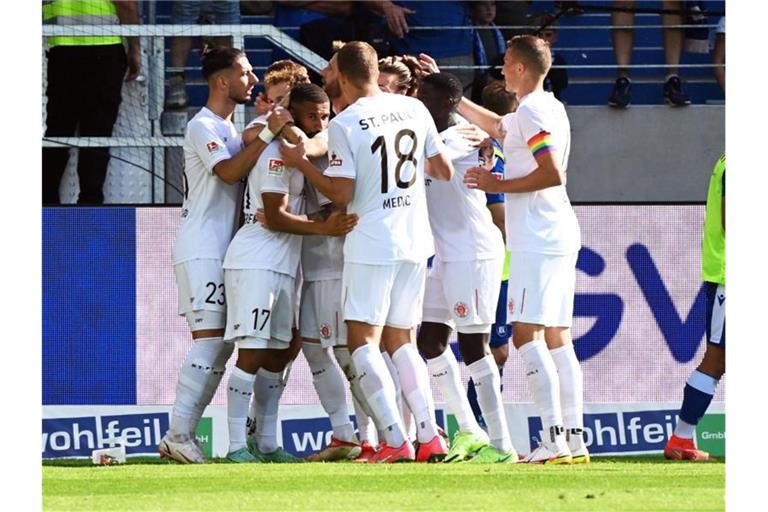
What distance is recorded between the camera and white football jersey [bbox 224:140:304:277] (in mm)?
8055

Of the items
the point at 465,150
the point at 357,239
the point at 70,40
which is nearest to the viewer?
the point at 357,239

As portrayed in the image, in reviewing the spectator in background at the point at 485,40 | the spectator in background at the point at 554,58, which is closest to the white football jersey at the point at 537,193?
the spectator in background at the point at 485,40

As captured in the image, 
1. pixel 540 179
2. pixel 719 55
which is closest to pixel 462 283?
pixel 540 179

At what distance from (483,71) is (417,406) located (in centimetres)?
423

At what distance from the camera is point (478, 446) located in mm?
7867

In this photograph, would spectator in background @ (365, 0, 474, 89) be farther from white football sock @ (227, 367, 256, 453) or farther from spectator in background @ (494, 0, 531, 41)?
white football sock @ (227, 367, 256, 453)

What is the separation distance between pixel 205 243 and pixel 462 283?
53.9 inches

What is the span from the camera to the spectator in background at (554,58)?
37.8 ft

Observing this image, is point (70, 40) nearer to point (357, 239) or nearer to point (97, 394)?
point (97, 394)

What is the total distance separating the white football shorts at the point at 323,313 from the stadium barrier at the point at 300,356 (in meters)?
1.85

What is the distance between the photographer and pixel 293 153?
787cm

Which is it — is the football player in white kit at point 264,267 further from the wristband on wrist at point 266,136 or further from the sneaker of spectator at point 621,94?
the sneaker of spectator at point 621,94

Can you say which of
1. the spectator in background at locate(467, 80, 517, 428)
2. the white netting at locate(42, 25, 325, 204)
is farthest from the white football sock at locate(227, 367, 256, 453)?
the white netting at locate(42, 25, 325, 204)
